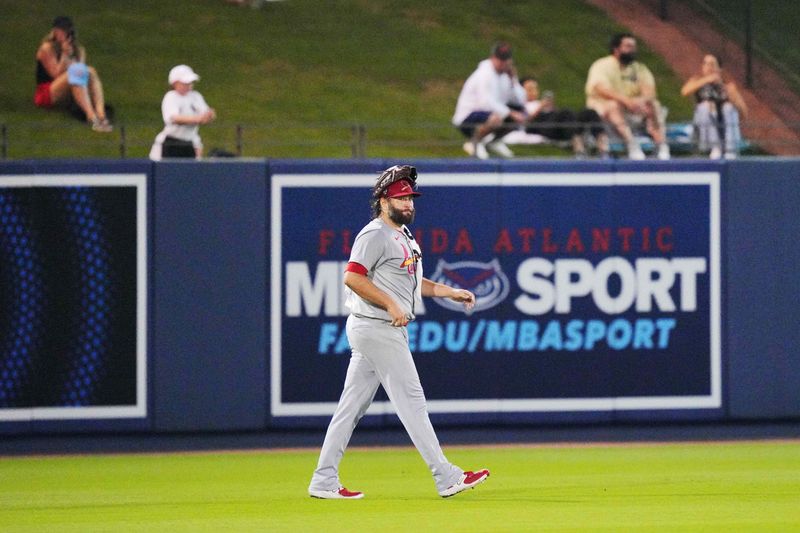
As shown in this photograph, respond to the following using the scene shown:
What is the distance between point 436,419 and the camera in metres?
14.5

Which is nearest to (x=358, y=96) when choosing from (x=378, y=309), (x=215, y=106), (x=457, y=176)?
(x=215, y=106)

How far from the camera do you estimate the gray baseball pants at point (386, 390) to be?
364 inches

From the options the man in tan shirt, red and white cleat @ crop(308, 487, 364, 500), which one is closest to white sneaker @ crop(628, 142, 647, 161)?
the man in tan shirt

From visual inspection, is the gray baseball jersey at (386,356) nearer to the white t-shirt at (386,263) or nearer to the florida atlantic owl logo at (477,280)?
the white t-shirt at (386,263)

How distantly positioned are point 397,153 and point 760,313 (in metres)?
7.34

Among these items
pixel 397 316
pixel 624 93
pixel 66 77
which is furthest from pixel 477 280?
pixel 397 316

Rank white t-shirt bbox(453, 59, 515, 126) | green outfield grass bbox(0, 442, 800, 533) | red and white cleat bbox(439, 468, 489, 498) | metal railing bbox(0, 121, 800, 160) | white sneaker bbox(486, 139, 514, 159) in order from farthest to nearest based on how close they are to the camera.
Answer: metal railing bbox(0, 121, 800, 160)
white sneaker bbox(486, 139, 514, 159)
white t-shirt bbox(453, 59, 515, 126)
red and white cleat bbox(439, 468, 489, 498)
green outfield grass bbox(0, 442, 800, 533)

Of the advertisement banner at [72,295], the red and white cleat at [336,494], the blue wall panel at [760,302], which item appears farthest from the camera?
the blue wall panel at [760,302]

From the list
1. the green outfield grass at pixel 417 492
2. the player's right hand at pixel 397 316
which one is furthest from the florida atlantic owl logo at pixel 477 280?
the player's right hand at pixel 397 316

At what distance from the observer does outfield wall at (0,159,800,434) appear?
554 inches

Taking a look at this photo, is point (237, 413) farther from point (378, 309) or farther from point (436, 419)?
point (378, 309)

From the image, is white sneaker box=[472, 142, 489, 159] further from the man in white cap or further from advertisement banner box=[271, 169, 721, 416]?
the man in white cap

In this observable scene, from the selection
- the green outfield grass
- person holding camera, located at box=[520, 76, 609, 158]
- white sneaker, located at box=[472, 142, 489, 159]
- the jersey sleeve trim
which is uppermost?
person holding camera, located at box=[520, 76, 609, 158]

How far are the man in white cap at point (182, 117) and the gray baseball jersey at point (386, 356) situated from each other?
19.5 feet
